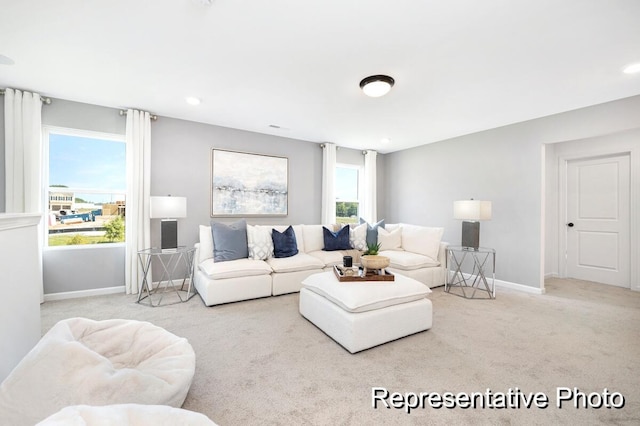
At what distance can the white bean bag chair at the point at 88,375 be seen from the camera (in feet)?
3.65

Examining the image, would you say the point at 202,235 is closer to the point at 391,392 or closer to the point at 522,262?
the point at 391,392

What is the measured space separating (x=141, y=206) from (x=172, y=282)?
1168mm

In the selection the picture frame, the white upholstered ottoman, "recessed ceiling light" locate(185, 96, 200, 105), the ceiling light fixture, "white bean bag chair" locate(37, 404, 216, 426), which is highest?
"recessed ceiling light" locate(185, 96, 200, 105)

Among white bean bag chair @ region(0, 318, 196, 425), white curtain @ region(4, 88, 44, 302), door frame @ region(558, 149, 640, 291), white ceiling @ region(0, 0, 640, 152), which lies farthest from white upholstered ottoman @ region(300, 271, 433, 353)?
door frame @ region(558, 149, 640, 291)

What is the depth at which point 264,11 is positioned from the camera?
1.84m

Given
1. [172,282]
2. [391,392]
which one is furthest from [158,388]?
[172,282]

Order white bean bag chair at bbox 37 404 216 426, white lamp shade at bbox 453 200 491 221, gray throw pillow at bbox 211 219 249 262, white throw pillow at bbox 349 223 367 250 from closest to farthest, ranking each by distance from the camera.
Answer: white bean bag chair at bbox 37 404 216 426
gray throw pillow at bbox 211 219 249 262
white lamp shade at bbox 453 200 491 221
white throw pillow at bbox 349 223 367 250

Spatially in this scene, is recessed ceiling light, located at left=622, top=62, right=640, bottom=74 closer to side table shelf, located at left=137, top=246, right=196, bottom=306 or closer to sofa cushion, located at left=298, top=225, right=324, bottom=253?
sofa cushion, located at left=298, top=225, right=324, bottom=253

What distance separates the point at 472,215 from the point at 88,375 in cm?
425

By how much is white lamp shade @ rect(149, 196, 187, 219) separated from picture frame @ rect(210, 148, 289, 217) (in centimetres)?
81

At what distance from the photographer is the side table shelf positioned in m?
3.46

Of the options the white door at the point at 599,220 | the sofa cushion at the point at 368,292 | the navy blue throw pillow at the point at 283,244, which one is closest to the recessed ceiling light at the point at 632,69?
the white door at the point at 599,220

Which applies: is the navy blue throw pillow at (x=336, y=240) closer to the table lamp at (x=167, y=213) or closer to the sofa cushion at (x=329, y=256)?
the sofa cushion at (x=329, y=256)

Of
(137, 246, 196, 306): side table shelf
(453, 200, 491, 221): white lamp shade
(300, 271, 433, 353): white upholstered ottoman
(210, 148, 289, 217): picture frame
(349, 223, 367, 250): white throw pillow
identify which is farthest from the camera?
(349, 223, 367, 250): white throw pillow
